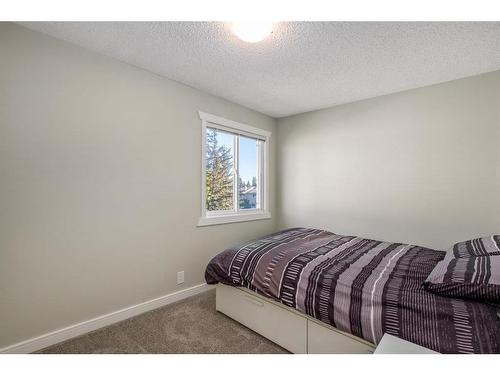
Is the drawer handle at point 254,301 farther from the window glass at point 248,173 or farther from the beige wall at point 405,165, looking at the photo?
the beige wall at point 405,165

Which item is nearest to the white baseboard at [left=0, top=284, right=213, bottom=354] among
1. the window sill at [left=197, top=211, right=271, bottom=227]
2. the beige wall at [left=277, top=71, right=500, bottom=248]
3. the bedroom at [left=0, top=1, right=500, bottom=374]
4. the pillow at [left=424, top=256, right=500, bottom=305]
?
the bedroom at [left=0, top=1, right=500, bottom=374]

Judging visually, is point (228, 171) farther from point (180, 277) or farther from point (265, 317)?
point (265, 317)

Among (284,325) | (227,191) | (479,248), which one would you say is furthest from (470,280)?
(227,191)

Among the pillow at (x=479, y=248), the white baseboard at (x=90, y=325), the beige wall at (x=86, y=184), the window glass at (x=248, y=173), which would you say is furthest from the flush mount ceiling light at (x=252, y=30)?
the white baseboard at (x=90, y=325)

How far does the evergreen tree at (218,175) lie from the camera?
9.47 feet

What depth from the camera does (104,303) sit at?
1999 mm

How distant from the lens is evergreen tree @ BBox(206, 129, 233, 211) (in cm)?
289

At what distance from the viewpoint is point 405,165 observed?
265 cm

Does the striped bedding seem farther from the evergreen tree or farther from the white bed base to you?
the evergreen tree

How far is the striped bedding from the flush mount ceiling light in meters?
1.68

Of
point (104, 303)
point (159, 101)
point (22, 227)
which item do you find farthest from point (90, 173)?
point (104, 303)

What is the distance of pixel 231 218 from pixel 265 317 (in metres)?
1.39
